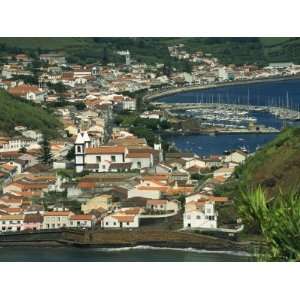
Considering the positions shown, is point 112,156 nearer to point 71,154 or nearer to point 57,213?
point 71,154

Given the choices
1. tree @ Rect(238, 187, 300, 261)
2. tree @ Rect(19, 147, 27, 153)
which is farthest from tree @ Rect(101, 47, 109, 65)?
tree @ Rect(238, 187, 300, 261)

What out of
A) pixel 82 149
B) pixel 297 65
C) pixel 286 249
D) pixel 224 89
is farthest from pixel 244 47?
pixel 286 249

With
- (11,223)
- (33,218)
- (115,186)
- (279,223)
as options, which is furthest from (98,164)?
(279,223)

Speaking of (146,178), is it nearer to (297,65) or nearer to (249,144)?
(249,144)

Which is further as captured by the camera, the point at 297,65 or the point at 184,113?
the point at 184,113

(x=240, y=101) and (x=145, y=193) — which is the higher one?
(x=240, y=101)

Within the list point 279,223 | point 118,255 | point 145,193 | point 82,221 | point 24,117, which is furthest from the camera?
point 24,117

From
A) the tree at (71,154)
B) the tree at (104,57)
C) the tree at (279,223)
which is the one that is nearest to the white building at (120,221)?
the tree at (71,154)
